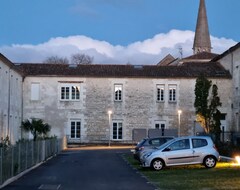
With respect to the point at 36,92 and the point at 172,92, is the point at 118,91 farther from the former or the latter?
the point at 36,92

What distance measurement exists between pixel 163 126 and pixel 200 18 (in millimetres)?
45063

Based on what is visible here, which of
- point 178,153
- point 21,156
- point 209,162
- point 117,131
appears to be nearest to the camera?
point 21,156

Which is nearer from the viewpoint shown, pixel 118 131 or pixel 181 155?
pixel 181 155

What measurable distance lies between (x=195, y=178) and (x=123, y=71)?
40.0 metres

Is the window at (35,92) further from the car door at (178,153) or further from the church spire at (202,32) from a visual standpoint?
the church spire at (202,32)

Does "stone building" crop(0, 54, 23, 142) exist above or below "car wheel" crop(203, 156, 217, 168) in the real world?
above

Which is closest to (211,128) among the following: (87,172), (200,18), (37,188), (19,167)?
(87,172)

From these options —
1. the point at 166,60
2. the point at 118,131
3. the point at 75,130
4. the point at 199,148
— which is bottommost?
the point at 199,148

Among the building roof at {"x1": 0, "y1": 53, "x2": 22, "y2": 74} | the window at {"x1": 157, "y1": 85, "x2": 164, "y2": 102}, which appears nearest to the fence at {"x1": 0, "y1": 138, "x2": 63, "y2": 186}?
the building roof at {"x1": 0, "y1": 53, "x2": 22, "y2": 74}

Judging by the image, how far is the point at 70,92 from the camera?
192ft

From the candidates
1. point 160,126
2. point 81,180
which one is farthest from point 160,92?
point 81,180

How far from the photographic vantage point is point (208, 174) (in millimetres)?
21859

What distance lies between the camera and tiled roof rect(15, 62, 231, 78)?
192ft

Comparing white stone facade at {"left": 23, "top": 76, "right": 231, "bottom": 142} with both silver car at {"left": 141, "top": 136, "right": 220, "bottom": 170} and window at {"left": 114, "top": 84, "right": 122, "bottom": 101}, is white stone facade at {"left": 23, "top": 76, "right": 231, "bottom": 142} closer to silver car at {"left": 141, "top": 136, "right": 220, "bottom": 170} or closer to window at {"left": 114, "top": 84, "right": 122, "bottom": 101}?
window at {"left": 114, "top": 84, "right": 122, "bottom": 101}
